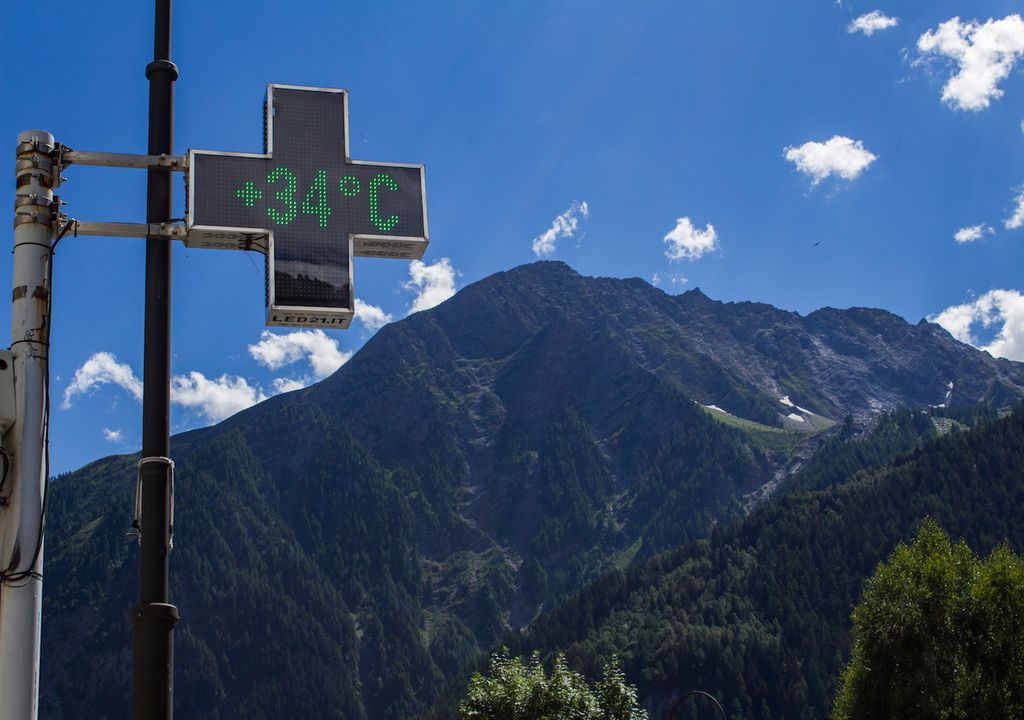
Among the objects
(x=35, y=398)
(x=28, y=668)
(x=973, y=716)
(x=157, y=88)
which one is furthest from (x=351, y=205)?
(x=973, y=716)

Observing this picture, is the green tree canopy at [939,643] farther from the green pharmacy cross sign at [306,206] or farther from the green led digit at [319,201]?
the green led digit at [319,201]

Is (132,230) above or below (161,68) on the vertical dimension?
below

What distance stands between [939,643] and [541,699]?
1404 centimetres

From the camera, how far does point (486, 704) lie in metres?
46.2

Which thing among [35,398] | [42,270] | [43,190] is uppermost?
[43,190]

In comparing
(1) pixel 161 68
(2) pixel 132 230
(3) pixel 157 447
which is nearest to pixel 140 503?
(3) pixel 157 447

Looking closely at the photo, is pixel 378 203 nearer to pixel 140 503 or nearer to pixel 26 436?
pixel 140 503

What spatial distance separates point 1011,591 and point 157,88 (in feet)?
134

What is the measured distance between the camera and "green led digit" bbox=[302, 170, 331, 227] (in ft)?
26.5

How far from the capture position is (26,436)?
7391 mm

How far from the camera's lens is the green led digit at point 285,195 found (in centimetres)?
798

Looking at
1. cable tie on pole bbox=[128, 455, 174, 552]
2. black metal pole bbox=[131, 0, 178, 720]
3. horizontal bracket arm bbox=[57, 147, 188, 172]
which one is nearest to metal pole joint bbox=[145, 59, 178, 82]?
black metal pole bbox=[131, 0, 178, 720]

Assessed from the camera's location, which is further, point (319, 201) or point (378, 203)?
point (378, 203)

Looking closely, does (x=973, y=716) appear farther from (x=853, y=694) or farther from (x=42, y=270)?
(x=42, y=270)
